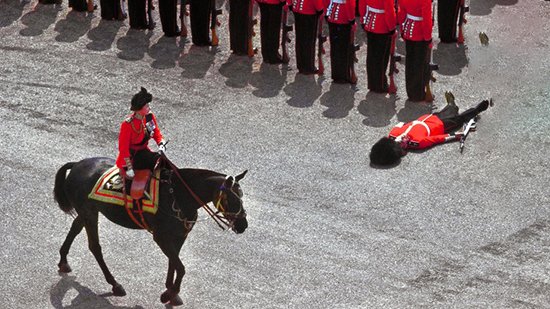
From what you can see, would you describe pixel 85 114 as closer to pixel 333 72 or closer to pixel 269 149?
pixel 269 149

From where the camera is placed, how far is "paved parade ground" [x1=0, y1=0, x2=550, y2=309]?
9953 millimetres

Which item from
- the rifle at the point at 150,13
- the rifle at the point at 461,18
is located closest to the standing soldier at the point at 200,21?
the rifle at the point at 150,13

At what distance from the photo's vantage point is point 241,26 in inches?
610

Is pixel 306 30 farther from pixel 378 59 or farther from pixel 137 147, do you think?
pixel 137 147

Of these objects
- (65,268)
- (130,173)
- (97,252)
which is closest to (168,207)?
(130,173)

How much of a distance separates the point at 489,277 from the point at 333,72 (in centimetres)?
558

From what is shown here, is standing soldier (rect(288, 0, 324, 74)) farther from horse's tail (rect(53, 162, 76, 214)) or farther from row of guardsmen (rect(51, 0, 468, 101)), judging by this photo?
horse's tail (rect(53, 162, 76, 214))

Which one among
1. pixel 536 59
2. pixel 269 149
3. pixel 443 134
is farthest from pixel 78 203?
pixel 536 59

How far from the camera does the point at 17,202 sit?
11.6 metres

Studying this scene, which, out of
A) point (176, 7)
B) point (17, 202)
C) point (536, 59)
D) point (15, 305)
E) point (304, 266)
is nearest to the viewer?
point (15, 305)

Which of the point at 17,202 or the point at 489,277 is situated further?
the point at 17,202

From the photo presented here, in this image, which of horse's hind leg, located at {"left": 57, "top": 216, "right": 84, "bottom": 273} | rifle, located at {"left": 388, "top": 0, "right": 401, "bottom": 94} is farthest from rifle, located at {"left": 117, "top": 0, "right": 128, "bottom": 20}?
horse's hind leg, located at {"left": 57, "top": 216, "right": 84, "bottom": 273}

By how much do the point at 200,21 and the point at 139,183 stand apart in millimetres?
6914

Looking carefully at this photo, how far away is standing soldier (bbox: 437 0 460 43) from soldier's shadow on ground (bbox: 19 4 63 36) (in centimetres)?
718
